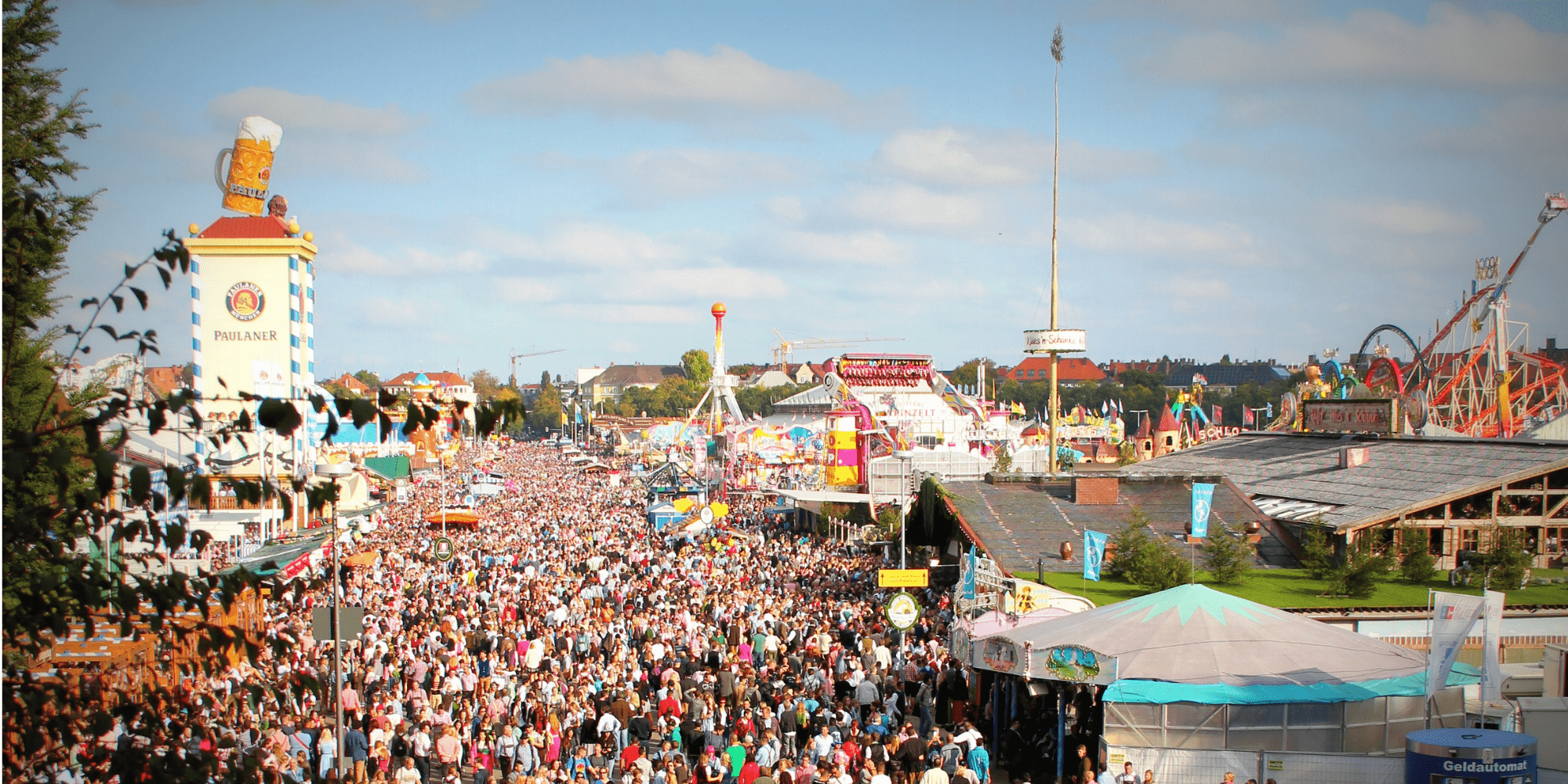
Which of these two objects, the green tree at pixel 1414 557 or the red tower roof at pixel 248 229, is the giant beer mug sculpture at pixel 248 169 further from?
the green tree at pixel 1414 557

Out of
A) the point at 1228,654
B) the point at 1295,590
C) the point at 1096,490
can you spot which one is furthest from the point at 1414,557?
the point at 1228,654

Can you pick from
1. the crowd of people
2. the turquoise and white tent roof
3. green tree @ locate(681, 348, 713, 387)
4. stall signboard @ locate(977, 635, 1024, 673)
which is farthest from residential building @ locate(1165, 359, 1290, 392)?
stall signboard @ locate(977, 635, 1024, 673)

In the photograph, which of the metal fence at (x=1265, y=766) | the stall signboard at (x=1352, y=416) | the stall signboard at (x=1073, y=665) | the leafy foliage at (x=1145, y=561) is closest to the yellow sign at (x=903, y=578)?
the leafy foliage at (x=1145, y=561)

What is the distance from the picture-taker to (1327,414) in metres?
31.9

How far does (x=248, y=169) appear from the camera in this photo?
4359cm

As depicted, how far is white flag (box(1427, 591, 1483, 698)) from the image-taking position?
481 inches

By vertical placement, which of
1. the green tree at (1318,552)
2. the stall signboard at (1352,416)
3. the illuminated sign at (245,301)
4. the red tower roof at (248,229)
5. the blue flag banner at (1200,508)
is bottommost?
the green tree at (1318,552)

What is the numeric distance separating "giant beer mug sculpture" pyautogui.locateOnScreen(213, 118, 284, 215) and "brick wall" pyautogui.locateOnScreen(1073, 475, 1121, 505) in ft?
109

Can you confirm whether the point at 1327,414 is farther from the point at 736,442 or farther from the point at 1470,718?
the point at 736,442

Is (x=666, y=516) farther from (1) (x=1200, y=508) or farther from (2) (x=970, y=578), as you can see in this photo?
(2) (x=970, y=578)

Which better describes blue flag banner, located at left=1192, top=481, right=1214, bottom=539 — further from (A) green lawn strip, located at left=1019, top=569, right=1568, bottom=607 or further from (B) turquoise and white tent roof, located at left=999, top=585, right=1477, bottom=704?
(B) turquoise and white tent roof, located at left=999, top=585, right=1477, bottom=704

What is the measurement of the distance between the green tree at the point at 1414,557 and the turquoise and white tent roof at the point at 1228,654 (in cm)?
717

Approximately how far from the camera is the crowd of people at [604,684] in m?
12.6

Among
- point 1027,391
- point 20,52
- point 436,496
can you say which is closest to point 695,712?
point 20,52
